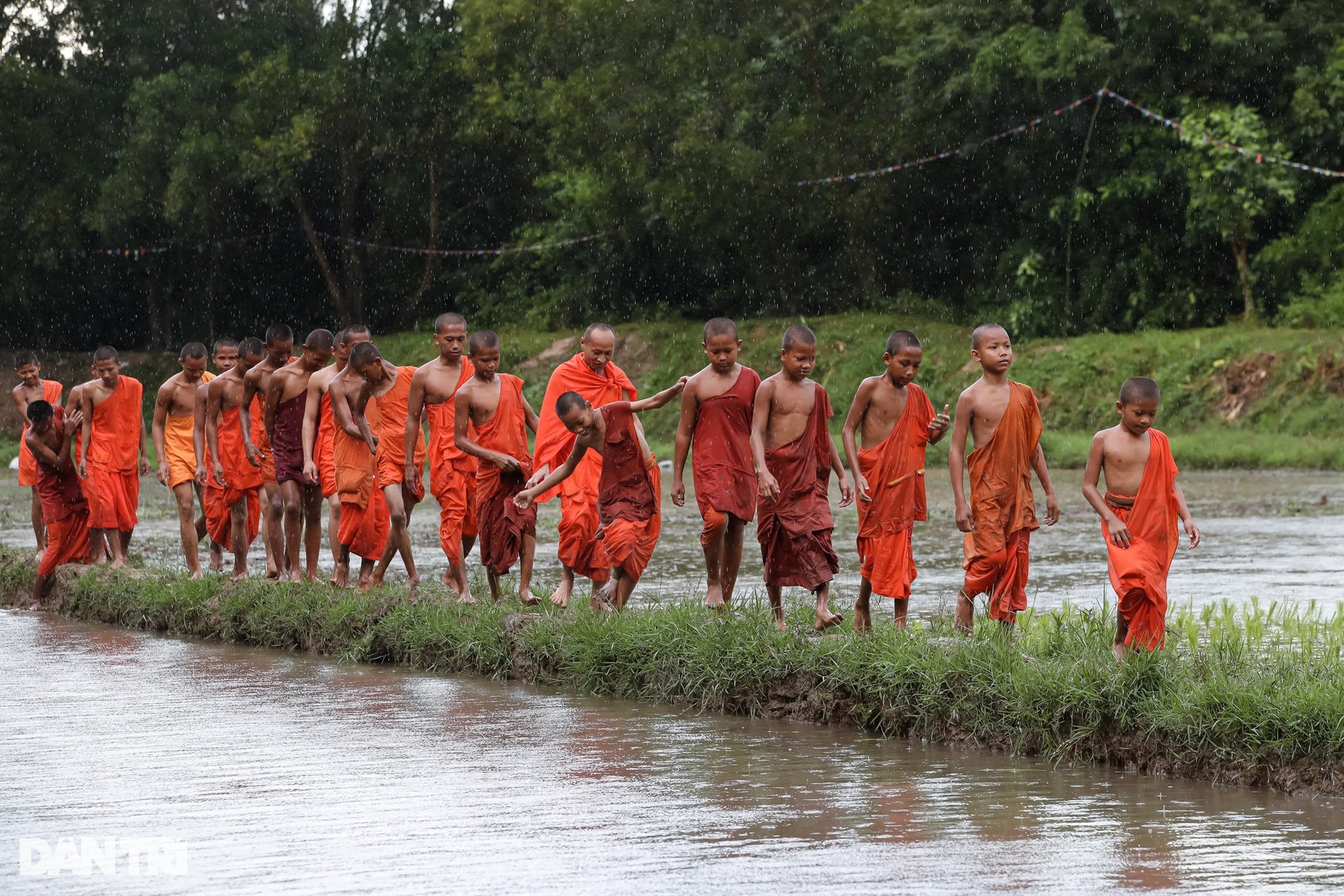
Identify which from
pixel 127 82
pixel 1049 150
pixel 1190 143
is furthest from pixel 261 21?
pixel 1190 143

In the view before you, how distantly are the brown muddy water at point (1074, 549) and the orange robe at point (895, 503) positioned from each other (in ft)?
5.10

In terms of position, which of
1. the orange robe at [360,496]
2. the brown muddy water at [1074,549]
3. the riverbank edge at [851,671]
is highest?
the orange robe at [360,496]

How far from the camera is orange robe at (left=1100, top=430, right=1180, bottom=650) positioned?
296 inches

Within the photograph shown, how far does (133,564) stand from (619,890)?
9.05m

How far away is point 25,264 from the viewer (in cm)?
4231

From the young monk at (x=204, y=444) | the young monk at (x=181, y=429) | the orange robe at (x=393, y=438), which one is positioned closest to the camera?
the orange robe at (x=393, y=438)

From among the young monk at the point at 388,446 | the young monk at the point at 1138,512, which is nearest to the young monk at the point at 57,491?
the young monk at the point at 388,446

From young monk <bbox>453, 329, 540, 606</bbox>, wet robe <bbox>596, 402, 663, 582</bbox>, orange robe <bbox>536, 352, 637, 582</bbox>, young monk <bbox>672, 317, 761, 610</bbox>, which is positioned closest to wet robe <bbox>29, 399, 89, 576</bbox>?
young monk <bbox>453, 329, 540, 606</bbox>

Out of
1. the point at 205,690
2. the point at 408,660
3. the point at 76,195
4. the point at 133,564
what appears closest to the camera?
the point at 205,690

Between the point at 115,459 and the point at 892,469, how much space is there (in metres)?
6.51

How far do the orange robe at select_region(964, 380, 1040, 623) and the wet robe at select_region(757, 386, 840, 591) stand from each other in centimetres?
74

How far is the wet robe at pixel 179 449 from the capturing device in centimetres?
1316

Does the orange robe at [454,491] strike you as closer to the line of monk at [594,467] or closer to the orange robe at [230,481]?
the line of monk at [594,467]

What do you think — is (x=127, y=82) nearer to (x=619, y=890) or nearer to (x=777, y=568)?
(x=777, y=568)
